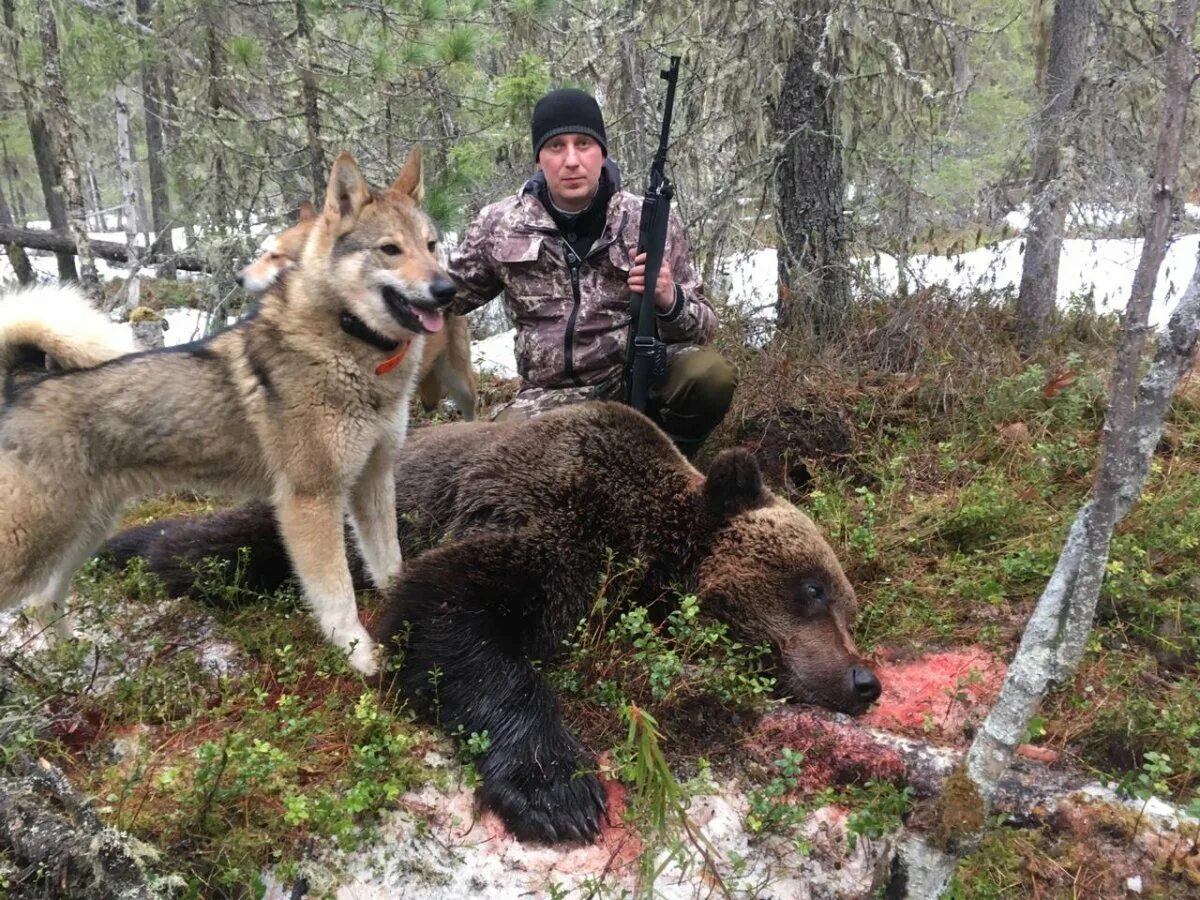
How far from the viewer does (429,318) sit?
3.76m

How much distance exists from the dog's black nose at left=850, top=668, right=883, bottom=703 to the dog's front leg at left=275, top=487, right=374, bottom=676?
2.18 m

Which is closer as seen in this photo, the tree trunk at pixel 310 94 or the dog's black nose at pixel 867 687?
the dog's black nose at pixel 867 687

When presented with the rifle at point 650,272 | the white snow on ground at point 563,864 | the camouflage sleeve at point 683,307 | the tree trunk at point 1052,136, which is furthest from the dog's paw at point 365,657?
the tree trunk at point 1052,136

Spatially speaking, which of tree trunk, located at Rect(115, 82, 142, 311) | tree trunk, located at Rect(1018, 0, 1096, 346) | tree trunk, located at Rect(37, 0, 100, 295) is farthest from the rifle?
tree trunk, located at Rect(115, 82, 142, 311)

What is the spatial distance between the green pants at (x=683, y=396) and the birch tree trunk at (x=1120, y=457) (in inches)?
126

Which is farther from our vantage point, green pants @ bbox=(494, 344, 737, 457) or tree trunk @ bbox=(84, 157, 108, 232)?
tree trunk @ bbox=(84, 157, 108, 232)

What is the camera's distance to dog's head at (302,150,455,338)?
372cm

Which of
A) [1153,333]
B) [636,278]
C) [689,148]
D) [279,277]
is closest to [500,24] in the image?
[689,148]

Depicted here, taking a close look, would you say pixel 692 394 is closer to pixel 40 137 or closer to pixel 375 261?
pixel 375 261

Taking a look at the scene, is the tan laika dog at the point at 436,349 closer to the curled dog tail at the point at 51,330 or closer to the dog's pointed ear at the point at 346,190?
the dog's pointed ear at the point at 346,190

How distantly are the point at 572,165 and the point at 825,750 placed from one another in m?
3.72

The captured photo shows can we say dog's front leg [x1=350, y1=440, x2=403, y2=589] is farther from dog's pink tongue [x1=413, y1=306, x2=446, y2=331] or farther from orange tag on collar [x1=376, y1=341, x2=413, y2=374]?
dog's pink tongue [x1=413, y1=306, x2=446, y2=331]

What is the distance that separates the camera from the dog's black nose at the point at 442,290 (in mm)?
3664

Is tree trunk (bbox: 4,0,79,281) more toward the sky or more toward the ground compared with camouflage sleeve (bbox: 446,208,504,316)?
more toward the sky
